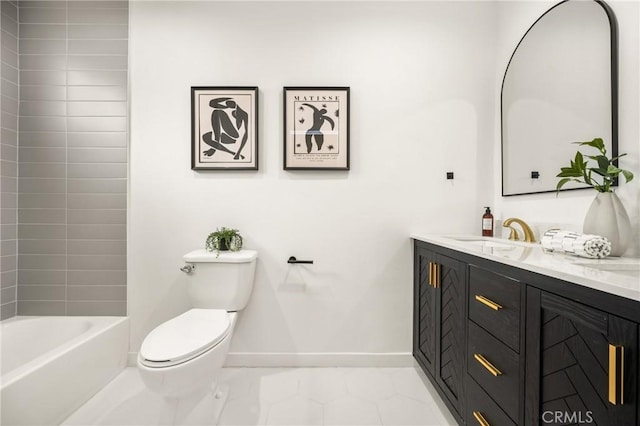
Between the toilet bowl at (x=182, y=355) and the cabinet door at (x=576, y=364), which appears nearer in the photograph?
the cabinet door at (x=576, y=364)

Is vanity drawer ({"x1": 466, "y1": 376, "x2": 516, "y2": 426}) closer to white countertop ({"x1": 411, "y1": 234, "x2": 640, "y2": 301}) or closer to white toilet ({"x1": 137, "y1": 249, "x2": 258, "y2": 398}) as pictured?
white countertop ({"x1": 411, "y1": 234, "x2": 640, "y2": 301})

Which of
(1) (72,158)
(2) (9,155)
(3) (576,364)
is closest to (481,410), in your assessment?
(3) (576,364)

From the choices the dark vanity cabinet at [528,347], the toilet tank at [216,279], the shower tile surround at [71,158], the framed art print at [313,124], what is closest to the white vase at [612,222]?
the dark vanity cabinet at [528,347]

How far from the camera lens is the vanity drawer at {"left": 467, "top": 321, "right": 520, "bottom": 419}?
985 mm

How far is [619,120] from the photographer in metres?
1.25

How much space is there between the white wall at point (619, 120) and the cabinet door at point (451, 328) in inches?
23.8

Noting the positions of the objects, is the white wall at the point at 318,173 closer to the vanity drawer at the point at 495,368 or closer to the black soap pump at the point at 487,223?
the black soap pump at the point at 487,223

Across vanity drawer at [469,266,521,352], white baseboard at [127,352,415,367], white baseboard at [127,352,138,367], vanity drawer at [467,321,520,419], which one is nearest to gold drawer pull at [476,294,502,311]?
vanity drawer at [469,266,521,352]

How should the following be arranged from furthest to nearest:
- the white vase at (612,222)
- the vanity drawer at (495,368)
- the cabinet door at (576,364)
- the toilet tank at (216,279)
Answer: the toilet tank at (216,279), the white vase at (612,222), the vanity drawer at (495,368), the cabinet door at (576,364)

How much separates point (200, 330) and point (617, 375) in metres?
1.50

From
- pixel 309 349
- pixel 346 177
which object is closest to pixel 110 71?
pixel 346 177

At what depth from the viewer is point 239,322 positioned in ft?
6.77

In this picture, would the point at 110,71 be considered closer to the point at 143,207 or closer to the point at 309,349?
the point at 143,207

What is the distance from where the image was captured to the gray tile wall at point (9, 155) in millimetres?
1961
